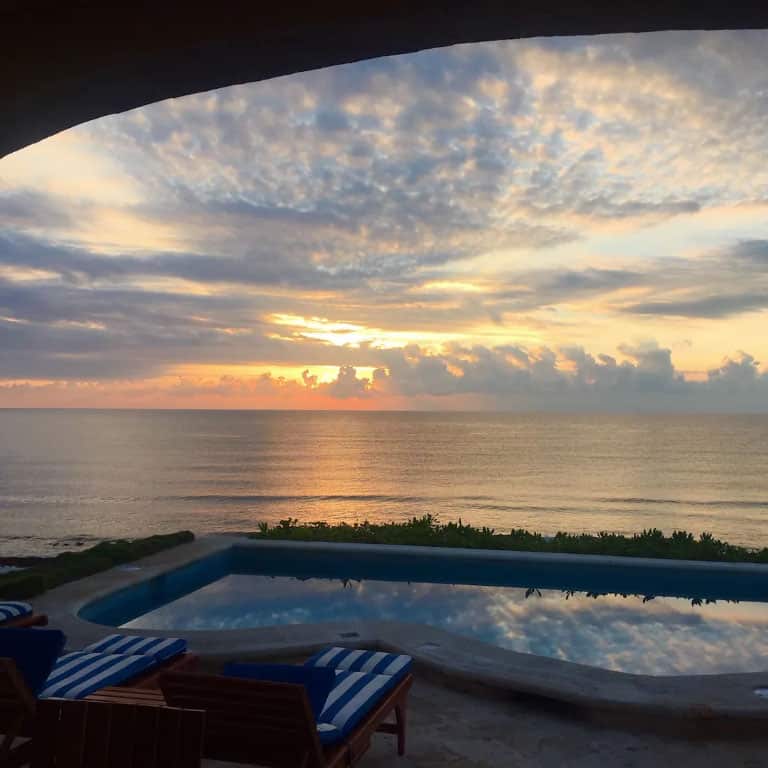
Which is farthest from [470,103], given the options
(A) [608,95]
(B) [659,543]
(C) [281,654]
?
(B) [659,543]

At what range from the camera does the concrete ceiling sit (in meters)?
2.10

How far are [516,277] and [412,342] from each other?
33205 millimetres

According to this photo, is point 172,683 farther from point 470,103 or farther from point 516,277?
point 516,277

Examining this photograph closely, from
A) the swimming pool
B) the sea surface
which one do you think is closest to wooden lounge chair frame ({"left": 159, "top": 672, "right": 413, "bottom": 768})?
the swimming pool

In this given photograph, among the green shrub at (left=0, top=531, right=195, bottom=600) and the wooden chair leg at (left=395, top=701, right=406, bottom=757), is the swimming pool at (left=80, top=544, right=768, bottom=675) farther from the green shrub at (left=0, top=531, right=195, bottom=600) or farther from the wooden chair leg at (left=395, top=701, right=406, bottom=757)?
the wooden chair leg at (left=395, top=701, right=406, bottom=757)

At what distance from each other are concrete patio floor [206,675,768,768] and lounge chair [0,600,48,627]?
3.33 m

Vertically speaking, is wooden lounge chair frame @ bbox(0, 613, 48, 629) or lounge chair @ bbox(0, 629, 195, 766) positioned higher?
lounge chair @ bbox(0, 629, 195, 766)

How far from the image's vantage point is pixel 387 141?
13.1 metres

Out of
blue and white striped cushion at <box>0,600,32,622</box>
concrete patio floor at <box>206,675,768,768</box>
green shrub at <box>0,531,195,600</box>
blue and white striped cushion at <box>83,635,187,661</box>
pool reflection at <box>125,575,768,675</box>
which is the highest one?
blue and white striped cushion at <box>83,635,187,661</box>

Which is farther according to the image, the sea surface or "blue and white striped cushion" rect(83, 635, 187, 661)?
the sea surface

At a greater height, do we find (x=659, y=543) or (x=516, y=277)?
(x=516, y=277)

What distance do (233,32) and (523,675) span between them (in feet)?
17.4

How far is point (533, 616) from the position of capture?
33.0 feet

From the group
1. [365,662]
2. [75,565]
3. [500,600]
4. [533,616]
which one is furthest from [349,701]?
[75,565]
